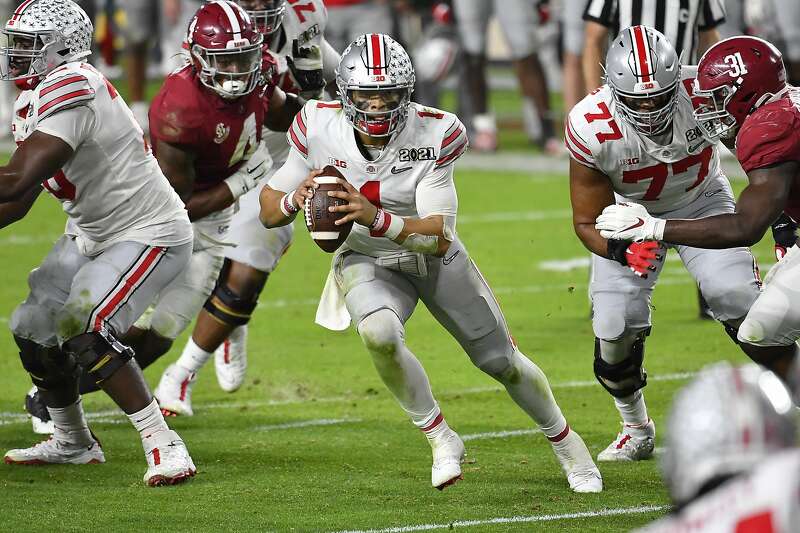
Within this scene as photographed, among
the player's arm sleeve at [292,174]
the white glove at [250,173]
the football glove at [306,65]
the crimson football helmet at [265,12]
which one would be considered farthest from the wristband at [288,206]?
the football glove at [306,65]

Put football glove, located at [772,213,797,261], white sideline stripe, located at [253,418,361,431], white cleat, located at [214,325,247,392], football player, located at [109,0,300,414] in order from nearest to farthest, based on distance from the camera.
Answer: football glove, located at [772,213,797,261] < football player, located at [109,0,300,414] < white sideline stripe, located at [253,418,361,431] < white cleat, located at [214,325,247,392]

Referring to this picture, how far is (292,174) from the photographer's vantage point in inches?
204

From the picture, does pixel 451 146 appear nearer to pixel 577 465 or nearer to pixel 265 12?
pixel 577 465

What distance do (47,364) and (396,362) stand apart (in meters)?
1.36

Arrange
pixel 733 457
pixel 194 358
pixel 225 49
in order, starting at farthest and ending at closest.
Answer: pixel 194 358
pixel 225 49
pixel 733 457

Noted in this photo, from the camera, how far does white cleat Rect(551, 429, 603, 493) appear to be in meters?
5.03

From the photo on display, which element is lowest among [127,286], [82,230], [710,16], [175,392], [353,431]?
[175,392]

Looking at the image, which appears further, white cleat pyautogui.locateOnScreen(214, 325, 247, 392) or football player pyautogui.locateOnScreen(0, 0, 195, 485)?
white cleat pyautogui.locateOnScreen(214, 325, 247, 392)

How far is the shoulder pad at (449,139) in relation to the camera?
505 centimetres

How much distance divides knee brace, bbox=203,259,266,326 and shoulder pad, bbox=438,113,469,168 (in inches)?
73.8

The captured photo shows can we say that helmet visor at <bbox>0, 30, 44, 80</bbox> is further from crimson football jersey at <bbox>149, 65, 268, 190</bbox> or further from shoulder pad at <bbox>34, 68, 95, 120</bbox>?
crimson football jersey at <bbox>149, 65, 268, 190</bbox>

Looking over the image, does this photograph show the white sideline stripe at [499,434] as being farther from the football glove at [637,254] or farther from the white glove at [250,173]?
the white glove at [250,173]

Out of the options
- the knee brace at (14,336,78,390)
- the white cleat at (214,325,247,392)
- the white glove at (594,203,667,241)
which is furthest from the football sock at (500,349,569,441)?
the white cleat at (214,325,247,392)

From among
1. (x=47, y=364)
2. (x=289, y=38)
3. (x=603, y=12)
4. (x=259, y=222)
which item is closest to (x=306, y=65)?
(x=289, y=38)
